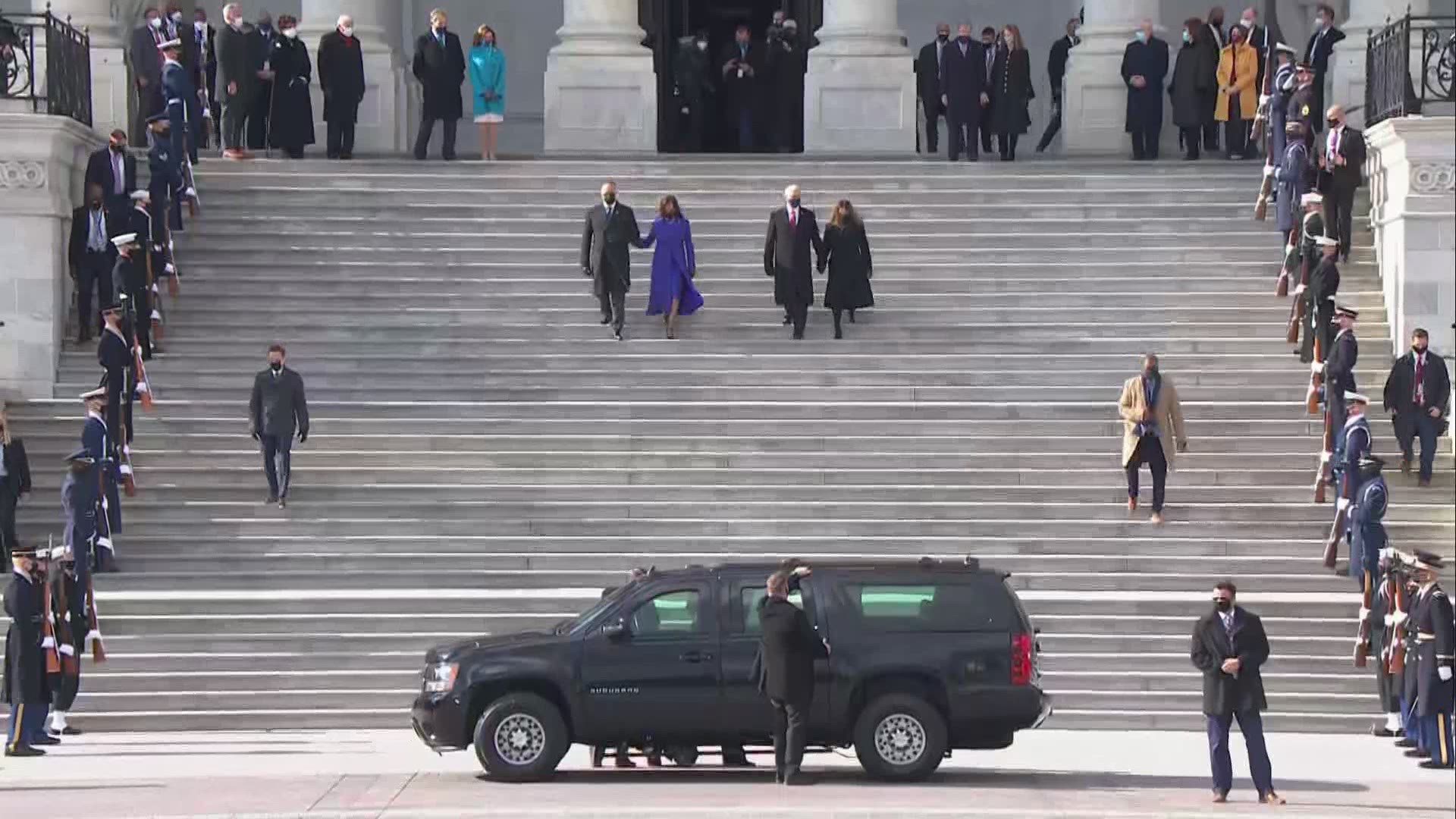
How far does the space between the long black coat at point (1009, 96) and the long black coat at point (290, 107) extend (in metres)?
7.99

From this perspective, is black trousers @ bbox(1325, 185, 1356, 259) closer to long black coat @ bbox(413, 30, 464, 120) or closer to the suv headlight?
long black coat @ bbox(413, 30, 464, 120)

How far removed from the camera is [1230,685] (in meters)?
19.4

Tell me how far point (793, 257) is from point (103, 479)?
7626mm

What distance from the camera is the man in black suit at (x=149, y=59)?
115 ft

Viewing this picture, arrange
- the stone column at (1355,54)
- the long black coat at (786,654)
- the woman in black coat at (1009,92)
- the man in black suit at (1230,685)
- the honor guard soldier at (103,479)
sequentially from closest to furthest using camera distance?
the man in black suit at (1230,685) < the long black coat at (786,654) < the honor guard soldier at (103,479) < the woman in black coat at (1009,92) < the stone column at (1355,54)

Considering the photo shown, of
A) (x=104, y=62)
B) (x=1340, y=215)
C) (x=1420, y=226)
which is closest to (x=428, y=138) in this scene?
(x=104, y=62)

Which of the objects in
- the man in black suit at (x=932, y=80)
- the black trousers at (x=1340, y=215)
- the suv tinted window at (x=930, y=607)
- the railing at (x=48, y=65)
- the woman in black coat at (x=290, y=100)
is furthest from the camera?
the man in black suit at (x=932, y=80)

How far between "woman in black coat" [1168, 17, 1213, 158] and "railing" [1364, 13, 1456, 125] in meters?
2.41

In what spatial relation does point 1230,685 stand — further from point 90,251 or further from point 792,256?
point 90,251

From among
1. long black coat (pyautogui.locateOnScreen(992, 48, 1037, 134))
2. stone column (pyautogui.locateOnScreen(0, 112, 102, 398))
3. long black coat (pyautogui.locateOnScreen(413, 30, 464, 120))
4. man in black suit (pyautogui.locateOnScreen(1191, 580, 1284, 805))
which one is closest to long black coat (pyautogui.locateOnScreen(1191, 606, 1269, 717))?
man in black suit (pyautogui.locateOnScreen(1191, 580, 1284, 805))

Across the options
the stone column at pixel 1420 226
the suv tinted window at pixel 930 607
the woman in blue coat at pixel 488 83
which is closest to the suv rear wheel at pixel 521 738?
the suv tinted window at pixel 930 607

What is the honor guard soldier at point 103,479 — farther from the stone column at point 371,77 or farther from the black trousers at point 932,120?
the black trousers at point 932,120

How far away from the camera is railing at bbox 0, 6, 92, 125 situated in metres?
31.2

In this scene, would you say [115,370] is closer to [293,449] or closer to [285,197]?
[293,449]
